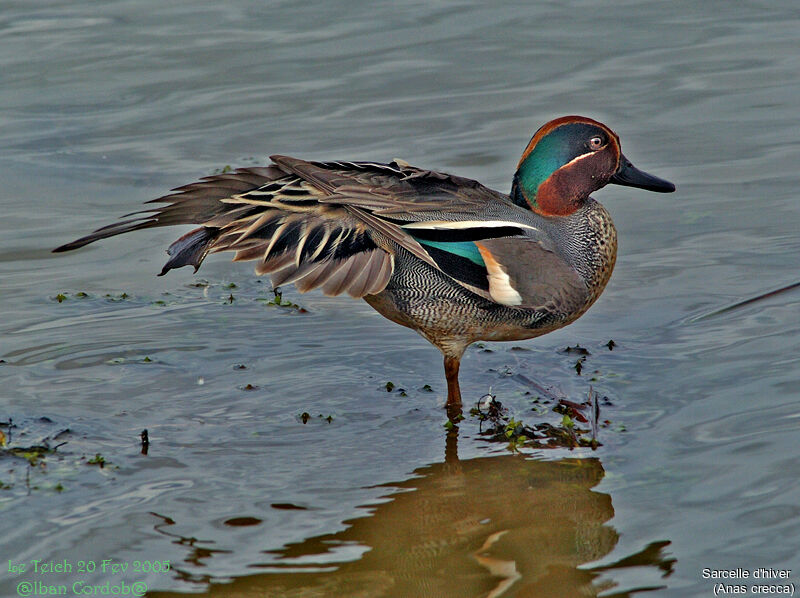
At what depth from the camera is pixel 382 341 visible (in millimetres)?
6367

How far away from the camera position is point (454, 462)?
16.6ft

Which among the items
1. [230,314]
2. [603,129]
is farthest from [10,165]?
[603,129]

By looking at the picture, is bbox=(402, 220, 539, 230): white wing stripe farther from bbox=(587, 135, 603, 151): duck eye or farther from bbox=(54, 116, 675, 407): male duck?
bbox=(587, 135, 603, 151): duck eye

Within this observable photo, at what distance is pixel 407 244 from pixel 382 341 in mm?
1325

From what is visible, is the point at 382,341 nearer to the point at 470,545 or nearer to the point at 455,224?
the point at 455,224

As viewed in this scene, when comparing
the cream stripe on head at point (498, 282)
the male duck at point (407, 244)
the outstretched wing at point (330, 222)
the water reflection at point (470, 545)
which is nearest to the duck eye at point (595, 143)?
the male duck at point (407, 244)

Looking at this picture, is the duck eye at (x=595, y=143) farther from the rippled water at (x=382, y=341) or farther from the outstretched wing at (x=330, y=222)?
the rippled water at (x=382, y=341)

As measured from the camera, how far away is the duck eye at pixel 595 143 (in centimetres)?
584

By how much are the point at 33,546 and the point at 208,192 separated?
1.94 meters

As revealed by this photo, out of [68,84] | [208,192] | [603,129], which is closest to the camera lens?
[208,192]

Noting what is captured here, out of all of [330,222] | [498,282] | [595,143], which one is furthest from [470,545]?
[595,143]

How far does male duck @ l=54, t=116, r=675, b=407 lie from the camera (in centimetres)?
520

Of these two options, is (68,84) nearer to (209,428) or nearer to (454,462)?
(209,428)

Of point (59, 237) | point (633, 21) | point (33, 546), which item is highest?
point (633, 21)
